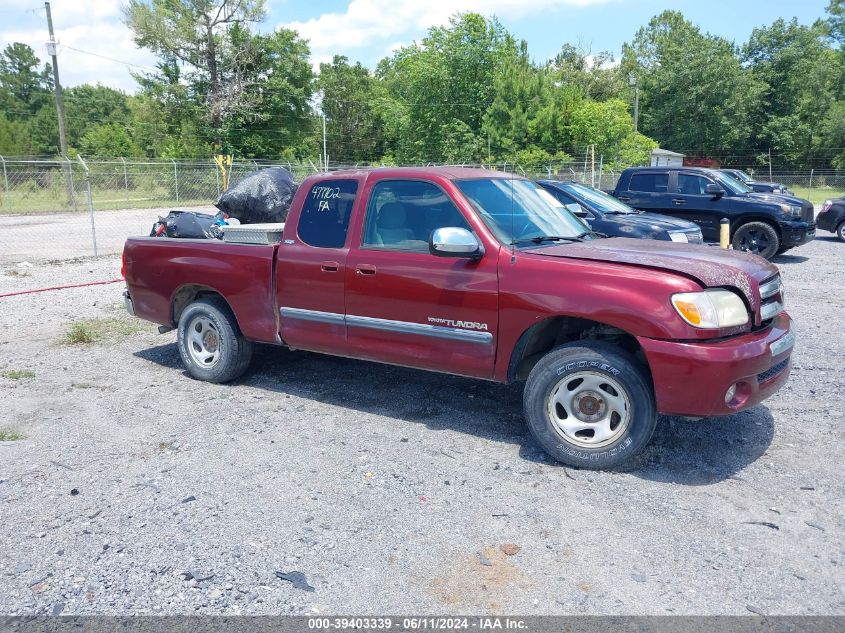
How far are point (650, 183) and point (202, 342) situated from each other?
11.0 metres

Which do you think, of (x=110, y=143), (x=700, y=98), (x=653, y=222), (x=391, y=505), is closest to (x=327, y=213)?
(x=391, y=505)

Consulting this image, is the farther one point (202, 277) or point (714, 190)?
point (714, 190)

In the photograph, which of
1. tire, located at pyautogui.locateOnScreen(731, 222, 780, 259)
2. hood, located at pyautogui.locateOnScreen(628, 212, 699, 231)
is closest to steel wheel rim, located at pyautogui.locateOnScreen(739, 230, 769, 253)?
tire, located at pyautogui.locateOnScreen(731, 222, 780, 259)

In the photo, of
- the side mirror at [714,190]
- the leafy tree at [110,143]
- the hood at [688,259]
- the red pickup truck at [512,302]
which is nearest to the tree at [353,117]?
the leafy tree at [110,143]

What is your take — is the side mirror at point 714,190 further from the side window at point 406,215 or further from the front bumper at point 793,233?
the side window at point 406,215

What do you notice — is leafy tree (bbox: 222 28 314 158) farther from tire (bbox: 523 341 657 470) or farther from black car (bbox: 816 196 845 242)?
tire (bbox: 523 341 657 470)

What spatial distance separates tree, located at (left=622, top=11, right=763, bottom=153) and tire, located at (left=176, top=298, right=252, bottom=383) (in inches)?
2322

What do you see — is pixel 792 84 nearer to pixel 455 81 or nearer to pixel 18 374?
pixel 455 81

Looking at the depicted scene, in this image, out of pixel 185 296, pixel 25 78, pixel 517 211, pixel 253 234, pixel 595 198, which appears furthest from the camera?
pixel 25 78

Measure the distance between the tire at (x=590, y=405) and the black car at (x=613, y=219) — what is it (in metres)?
5.99

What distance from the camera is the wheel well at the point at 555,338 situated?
458 centimetres

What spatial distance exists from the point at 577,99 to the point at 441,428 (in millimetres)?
33045

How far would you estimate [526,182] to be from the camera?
18.9 ft

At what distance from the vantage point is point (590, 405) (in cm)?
441
